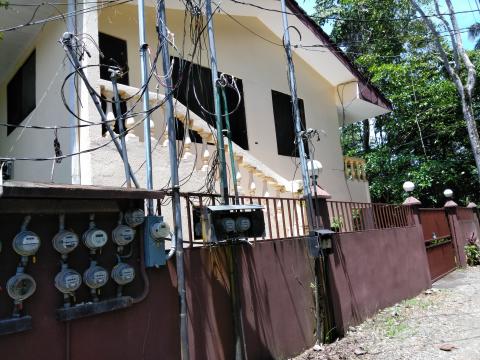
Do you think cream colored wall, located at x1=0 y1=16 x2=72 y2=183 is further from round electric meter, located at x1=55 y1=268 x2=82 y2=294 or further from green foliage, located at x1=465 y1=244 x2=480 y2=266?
green foliage, located at x1=465 y1=244 x2=480 y2=266

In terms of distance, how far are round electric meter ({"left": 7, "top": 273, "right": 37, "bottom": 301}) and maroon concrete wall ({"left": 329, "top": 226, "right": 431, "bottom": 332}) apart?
4068 millimetres

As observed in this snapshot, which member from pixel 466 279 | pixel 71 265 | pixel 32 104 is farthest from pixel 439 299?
pixel 32 104

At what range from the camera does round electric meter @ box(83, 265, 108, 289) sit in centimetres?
304

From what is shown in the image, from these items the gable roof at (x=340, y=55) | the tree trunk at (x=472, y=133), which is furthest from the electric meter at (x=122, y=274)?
the tree trunk at (x=472, y=133)

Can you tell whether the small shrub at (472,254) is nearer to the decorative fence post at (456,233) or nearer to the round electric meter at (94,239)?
the decorative fence post at (456,233)

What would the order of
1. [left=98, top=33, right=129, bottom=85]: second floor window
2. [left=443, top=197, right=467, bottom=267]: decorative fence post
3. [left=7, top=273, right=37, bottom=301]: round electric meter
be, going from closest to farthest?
[left=7, top=273, right=37, bottom=301]: round electric meter
[left=98, top=33, right=129, bottom=85]: second floor window
[left=443, top=197, right=467, bottom=267]: decorative fence post

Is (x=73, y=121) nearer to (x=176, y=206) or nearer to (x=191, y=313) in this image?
(x=176, y=206)

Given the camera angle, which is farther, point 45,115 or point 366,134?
point 366,134

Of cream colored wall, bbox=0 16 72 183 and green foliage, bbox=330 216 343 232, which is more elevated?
cream colored wall, bbox=0 16 72 183

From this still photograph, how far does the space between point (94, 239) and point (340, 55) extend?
8924mm

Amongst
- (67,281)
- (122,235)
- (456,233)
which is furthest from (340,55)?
(67,281)

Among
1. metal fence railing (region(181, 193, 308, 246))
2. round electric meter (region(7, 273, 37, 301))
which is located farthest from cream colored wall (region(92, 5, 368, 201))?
round electric meter (region(7, 273, 37, 301))

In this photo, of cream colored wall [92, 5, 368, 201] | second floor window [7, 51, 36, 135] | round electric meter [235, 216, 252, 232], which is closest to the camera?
round electric meter [235, 216, 252, 232]

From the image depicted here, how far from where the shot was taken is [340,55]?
411 inches
